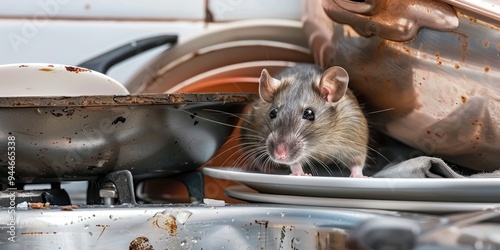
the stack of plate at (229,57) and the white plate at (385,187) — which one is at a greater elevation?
the stack of plate at (229,57)

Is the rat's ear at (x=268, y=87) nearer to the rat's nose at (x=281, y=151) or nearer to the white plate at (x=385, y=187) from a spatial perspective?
the rat's nose at (x=281, y=151)

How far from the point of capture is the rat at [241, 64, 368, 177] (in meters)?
1.04

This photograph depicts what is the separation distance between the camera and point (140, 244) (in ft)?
2.43

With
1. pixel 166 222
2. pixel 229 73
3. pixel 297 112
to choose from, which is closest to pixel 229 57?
pixel 229 73

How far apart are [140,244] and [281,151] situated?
34 centimetres

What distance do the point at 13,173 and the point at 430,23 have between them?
557mm

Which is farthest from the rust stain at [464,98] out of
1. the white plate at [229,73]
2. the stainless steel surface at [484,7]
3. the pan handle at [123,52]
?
the pan handle at [123,52]

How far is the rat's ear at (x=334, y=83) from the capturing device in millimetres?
963

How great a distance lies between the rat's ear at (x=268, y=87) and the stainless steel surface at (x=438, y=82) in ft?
0.37

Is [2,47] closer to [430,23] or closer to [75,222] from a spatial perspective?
[75,222]

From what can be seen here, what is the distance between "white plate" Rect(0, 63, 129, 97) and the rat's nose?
267 millimetres

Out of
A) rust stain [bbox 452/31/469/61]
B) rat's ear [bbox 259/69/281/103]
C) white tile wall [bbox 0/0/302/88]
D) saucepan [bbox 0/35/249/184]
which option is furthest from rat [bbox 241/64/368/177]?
white tile wall [bbox 0/0/302/88]

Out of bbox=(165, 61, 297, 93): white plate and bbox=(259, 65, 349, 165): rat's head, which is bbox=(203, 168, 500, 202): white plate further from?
bbox=(165, 61, 297, 93): white plate

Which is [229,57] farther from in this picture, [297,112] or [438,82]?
[438,82]
